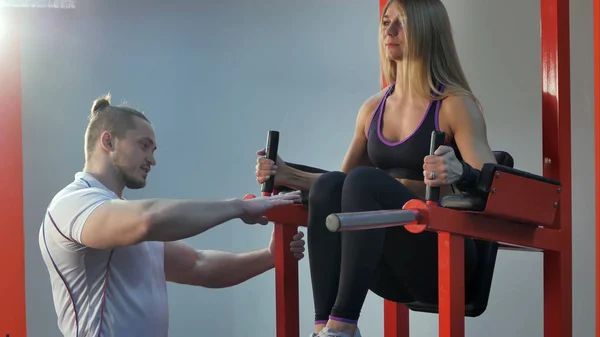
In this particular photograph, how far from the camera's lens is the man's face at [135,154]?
8.21ft

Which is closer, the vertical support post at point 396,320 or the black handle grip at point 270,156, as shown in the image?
the black handle grip at point 270,156

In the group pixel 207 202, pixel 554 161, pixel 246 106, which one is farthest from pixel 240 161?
pixel 554 161

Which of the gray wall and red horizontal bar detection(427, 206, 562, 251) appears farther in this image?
the gray wall

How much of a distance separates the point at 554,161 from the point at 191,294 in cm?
175

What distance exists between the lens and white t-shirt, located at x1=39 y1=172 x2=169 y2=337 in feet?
7.58

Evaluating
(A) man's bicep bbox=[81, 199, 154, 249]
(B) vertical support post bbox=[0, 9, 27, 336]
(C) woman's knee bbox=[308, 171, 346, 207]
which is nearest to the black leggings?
(C) woman's knee bbox=[308, 171, 346, 207]

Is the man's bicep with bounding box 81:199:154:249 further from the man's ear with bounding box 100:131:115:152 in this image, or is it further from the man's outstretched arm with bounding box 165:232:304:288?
the man's outstretched arm with bounding box 165:232:304:288

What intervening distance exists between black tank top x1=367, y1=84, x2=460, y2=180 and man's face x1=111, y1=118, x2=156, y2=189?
2.71ft

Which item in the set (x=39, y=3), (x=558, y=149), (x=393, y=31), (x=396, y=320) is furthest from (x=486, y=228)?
(x=39, y=3)

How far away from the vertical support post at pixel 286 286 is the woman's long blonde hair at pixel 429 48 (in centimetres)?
52

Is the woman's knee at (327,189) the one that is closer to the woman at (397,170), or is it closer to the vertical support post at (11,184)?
the woman at (397,170)

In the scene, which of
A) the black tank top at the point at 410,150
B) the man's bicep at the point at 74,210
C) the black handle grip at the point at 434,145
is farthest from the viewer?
the man's bicep at the point at 74,210

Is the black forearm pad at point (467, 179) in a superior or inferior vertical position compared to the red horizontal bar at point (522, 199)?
superior

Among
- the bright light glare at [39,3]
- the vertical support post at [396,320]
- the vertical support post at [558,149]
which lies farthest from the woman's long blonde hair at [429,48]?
the bright light glare at [39,3]
